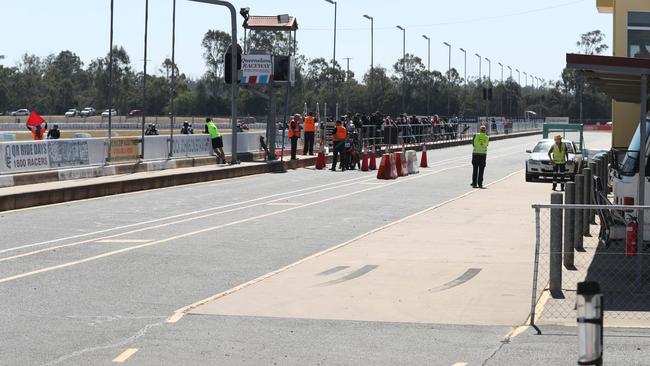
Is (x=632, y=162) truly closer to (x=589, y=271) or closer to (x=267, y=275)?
(x=589, y=271)

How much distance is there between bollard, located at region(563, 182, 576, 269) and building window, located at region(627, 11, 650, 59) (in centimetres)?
1817

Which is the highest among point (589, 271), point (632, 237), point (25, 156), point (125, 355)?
point (25, 156)

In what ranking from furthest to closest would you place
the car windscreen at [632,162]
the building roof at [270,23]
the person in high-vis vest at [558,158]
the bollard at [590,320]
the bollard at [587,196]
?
the building roof at [270,23] → the person in high-vis vest at [558,158] → the bollard at [587,196] → the car windscreen at [632,162] → the bollard at [590,320]

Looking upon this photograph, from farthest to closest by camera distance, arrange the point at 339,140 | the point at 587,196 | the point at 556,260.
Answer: the point at 339,140 < the point at 587,196 < the point at 556,260

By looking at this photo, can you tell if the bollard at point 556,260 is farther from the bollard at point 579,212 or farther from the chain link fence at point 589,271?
the bollard at point 579,212

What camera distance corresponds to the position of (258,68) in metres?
40.0

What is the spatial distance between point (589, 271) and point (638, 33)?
19.2 m

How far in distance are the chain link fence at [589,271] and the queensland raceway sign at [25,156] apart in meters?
14.0

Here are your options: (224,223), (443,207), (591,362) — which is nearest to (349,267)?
(224,223)

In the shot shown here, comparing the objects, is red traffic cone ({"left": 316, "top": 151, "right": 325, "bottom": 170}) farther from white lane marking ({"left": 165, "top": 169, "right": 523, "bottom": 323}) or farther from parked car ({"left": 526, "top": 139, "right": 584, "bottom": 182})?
white lane marking ({"left": 165, "top": 169, "right": 523, "bottom": 323})

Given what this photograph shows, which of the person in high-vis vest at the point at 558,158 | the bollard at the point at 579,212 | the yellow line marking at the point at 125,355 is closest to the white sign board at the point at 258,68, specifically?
the person in high-vis vest at the point at 558,158

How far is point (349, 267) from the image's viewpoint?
14.0 meters

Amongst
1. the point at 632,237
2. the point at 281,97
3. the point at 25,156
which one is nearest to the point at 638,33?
the point at 25,156

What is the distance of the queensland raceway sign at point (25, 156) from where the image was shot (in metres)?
26.0
